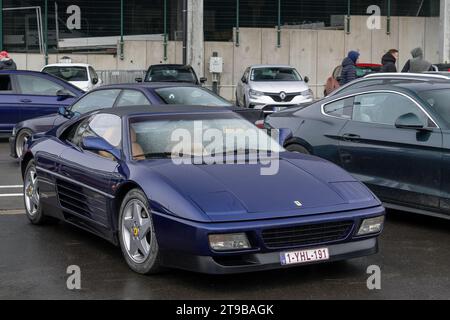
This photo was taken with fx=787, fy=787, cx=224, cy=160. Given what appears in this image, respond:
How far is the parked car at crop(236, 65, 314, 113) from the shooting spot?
21234mm

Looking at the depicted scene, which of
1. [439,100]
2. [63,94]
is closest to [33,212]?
[439,100]

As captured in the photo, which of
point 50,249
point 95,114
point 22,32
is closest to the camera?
point 50,249

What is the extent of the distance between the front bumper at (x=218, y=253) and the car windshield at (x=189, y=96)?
5.97 metres

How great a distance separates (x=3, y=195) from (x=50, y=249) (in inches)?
128

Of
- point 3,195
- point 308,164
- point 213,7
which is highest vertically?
point 213,7

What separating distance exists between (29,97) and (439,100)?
960 cm

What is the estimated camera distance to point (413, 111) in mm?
7824

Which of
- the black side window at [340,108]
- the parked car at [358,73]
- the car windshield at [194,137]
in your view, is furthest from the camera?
the parked car at [358,73]

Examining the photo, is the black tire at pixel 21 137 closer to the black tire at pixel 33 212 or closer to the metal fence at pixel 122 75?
the black tire at pixel 33 212

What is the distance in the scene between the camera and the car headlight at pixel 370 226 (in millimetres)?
5745

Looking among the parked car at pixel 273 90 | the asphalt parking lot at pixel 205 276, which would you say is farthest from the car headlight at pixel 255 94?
the asphalt parking lot at pixel 205 276

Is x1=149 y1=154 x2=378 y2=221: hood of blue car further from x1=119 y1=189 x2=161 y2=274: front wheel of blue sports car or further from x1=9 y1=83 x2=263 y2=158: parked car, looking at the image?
x1=9 y1=83 x2=263 y2=158: parked car
